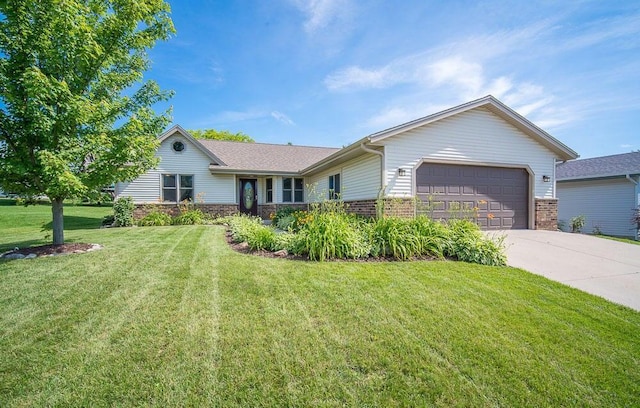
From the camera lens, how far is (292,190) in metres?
16.8

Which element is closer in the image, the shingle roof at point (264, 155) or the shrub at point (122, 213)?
the shrub at point (122, 213)

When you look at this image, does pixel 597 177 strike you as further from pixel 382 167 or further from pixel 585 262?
pixel 382 167

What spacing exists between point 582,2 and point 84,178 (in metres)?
12.6

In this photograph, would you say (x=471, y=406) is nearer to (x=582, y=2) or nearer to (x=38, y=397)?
(x=38, y=397)

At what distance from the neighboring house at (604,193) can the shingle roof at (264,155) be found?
47.0 feet

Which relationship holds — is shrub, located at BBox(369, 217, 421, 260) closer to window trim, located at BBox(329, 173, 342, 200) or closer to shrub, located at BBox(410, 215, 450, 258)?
shrub, located at BBox(410, 215, 450, 258)

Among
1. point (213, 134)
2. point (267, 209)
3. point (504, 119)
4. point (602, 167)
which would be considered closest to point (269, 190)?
point (267, 209)

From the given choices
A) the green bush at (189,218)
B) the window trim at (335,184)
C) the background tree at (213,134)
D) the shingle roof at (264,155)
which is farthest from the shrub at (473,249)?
the background tree at (213,134)

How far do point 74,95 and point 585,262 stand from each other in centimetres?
1151

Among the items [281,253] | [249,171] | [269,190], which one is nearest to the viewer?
[281,253]

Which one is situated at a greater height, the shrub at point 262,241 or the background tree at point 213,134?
the background tree at point 213,134

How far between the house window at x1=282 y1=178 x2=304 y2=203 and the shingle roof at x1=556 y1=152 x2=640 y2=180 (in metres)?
14.0

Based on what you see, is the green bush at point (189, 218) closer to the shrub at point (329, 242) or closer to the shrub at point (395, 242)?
the shrub at point (329, 242)

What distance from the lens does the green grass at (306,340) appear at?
2162mm
